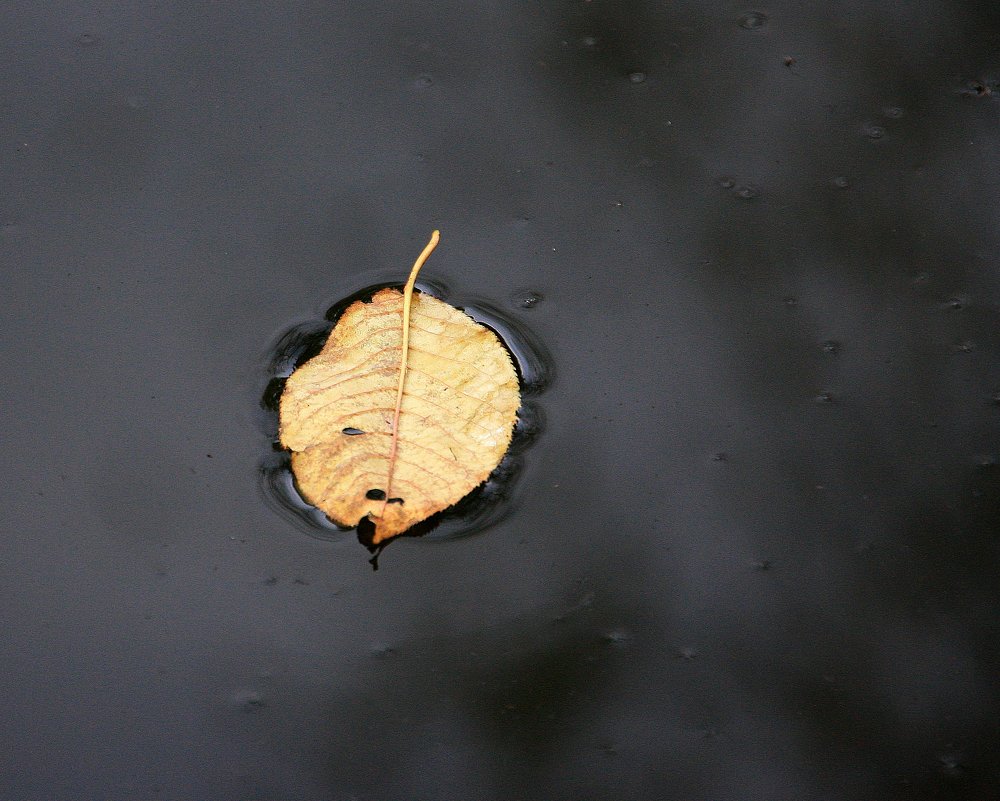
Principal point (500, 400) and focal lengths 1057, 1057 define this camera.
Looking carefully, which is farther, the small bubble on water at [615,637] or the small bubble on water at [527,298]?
the small bubble on water at [527,298]

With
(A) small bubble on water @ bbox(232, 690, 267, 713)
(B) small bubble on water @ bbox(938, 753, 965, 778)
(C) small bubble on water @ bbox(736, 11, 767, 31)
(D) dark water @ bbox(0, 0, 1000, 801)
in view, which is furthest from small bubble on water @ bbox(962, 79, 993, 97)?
(A) small bubble on water @ bbox(232, 690, 267, 713)

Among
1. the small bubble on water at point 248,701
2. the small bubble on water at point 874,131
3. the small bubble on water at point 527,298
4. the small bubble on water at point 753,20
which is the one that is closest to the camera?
the small bubble on water at point 248,701

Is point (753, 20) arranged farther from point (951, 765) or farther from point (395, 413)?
point (951, 765)

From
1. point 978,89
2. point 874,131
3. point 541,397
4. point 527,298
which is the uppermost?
point 978,89

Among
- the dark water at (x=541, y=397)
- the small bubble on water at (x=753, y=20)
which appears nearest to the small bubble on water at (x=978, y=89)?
the dark water at (x=541, y=397)

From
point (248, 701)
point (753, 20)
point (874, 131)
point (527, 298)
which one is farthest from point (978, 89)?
point (248, 701)

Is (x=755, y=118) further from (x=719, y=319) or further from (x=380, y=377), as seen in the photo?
(x=380, y=377)

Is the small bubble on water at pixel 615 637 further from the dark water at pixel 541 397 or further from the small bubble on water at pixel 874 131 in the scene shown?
the small bubble on water at pixel 874 131
